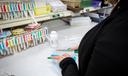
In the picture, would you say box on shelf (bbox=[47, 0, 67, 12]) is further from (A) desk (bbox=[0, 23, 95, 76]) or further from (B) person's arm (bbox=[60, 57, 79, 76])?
(B) person's arm (bbox=[60, 57, 79, 76])

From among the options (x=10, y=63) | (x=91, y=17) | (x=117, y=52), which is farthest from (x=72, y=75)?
(x=91, y=17)

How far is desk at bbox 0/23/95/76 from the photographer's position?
0.96m

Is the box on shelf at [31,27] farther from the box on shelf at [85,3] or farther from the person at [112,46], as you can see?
the person at [112,46]

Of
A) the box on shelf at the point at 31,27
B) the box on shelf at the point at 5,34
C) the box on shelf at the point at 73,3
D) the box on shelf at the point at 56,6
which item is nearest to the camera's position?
the box on shelf at the point at 5,34

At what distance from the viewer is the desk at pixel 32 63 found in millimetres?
961

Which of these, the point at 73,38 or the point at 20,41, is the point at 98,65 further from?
the point at 73,38

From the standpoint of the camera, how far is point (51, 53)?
1.22 metres

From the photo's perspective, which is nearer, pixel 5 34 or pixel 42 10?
pixel 5 34

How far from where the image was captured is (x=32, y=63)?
106 cm

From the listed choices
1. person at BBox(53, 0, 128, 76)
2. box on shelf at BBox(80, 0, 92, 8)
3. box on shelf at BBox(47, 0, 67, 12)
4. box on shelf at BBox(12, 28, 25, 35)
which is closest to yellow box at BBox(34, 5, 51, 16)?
box on shelf at BBox(47, 0, 67, 12)

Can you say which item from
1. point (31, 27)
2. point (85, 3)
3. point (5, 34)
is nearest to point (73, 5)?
point (85, 3)

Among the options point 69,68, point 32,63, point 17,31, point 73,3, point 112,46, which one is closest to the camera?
point 112,46

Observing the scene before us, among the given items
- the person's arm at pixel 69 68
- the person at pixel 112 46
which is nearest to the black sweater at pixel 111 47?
the person at pixel 112 46

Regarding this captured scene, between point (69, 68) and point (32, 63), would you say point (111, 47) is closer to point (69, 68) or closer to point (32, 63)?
point (69, 68)
